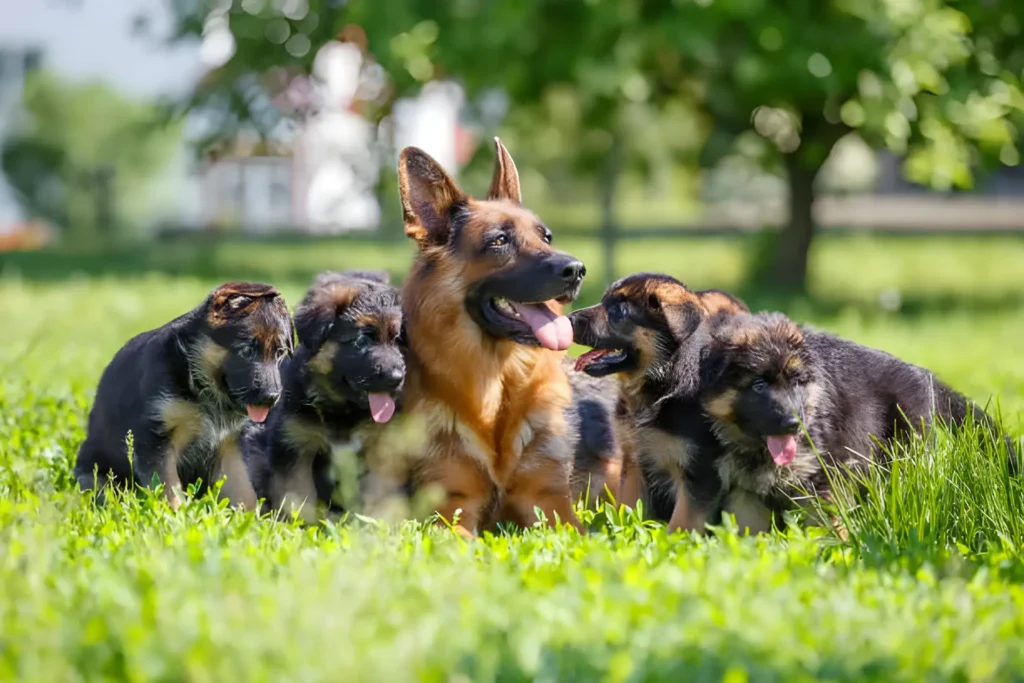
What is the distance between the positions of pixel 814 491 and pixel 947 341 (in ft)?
27.3

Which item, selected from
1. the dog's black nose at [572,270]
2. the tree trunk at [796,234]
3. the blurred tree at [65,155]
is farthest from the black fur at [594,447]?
the blurred tree at [65,155]

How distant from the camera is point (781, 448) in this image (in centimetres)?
507

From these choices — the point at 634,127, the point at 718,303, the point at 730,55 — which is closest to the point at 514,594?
the point at 718,303

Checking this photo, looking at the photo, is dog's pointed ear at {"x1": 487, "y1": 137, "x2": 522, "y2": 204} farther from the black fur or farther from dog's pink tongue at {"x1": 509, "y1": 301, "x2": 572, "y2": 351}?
the black fur

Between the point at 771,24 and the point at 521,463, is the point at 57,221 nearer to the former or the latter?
the point at 771,24

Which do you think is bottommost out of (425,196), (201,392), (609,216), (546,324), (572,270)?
(609,216)

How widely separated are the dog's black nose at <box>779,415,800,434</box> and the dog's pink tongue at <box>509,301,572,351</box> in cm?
99

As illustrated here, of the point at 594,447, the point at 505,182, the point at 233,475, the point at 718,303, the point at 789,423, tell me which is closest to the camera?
the point at 789,423

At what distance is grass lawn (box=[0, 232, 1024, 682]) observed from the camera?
313 centimetres

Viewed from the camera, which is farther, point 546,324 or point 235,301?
point 235,301

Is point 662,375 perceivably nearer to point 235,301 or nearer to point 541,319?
point 541,319

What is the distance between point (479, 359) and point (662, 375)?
2.78 ft

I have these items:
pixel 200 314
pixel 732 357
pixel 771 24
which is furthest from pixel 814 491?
pixel 771 24

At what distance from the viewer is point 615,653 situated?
3285mm
